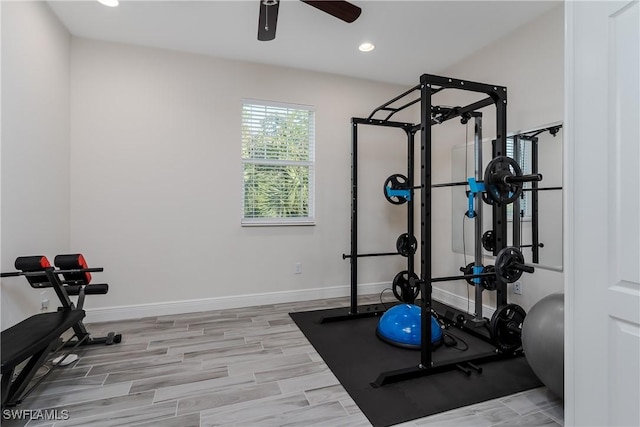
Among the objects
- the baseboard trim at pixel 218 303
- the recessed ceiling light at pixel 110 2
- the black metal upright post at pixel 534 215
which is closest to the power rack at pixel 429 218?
the black metal upright post at pixel 534 215

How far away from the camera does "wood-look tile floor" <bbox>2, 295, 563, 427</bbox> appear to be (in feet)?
5.42

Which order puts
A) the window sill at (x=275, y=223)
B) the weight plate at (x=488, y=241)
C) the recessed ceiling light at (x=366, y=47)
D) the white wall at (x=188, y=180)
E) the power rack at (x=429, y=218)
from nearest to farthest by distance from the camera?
1. the power rack at (x=429, y=218)
2. the weight plate at (x=488, y=241)
3. the white wall at (x=188, y=180)
4. the recessed ceiling light at (x=366, y=47)
5. the window sill at (x=275, y=223)

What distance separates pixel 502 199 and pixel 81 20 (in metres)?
3.74

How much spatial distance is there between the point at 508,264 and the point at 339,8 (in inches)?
81.9

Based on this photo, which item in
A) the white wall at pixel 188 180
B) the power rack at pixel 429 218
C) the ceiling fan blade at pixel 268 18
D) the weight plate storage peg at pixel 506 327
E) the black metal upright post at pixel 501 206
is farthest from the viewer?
the white wall at pixel 188 180

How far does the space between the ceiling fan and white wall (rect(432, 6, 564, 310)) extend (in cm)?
171

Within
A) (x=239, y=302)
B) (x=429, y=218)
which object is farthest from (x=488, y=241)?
(x=239, y=302)

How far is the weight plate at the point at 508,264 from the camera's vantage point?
7.22 ft

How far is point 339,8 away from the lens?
212 centimetres

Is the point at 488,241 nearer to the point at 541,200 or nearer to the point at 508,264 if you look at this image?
the point at 541,200

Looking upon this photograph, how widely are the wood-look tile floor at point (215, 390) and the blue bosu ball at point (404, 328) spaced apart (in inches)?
25.4

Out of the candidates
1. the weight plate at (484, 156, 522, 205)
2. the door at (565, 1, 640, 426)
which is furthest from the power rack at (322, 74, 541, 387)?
the door at (565, 1, 640, 426)

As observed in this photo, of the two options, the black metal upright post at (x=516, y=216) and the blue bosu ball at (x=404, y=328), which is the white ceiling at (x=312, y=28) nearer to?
the black metal upright post at (x=516, y=216)

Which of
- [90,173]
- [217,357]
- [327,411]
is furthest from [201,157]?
[327,411]
